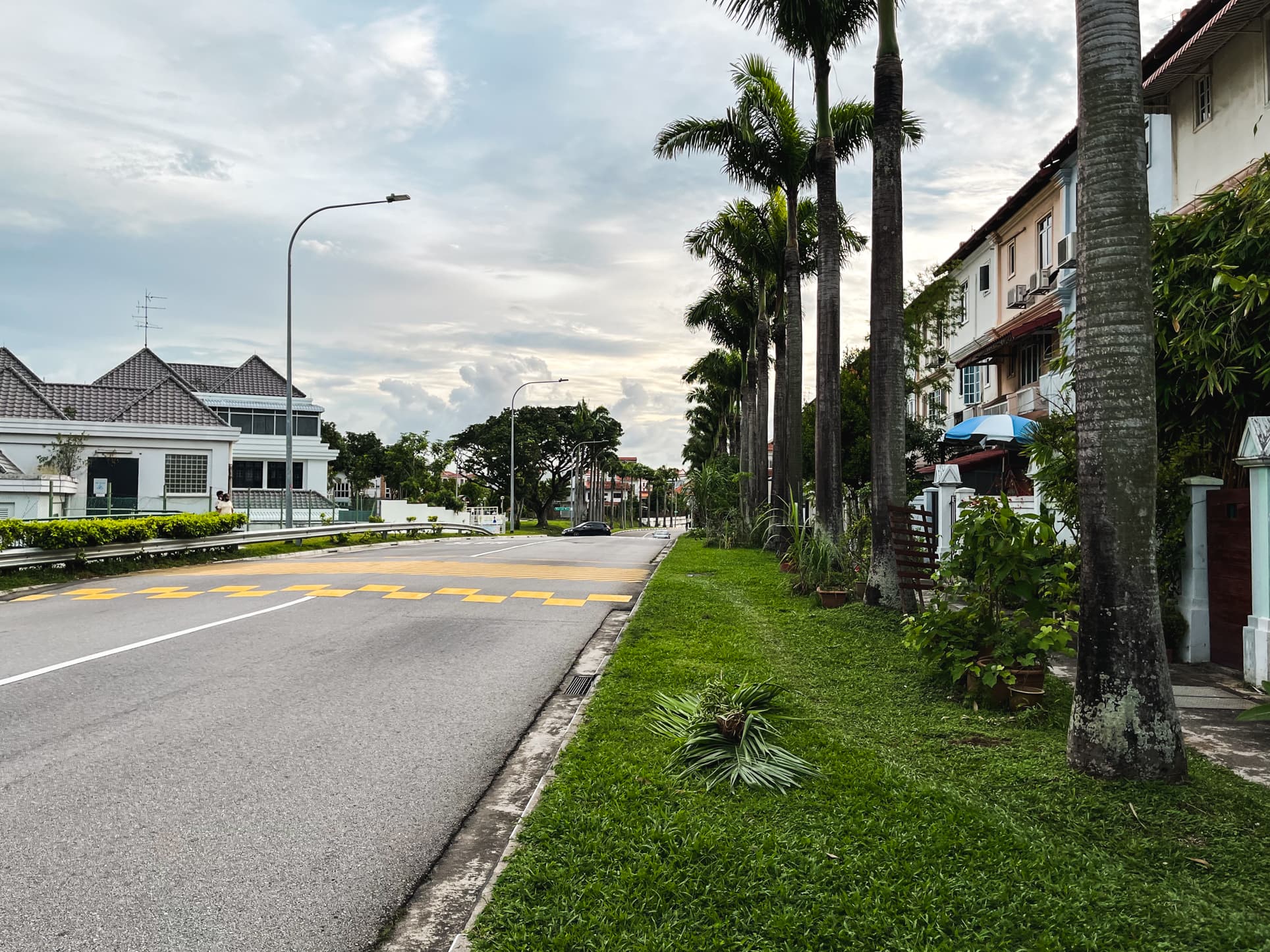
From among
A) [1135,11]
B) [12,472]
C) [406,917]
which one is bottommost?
[406,917]

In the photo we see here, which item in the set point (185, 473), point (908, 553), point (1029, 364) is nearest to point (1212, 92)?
point (908, 553)

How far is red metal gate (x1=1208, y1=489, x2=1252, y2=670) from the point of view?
8.59m

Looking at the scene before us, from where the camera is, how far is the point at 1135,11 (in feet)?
18.1

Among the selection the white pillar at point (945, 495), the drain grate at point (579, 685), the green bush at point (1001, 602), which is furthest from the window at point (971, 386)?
the drain grate at point (579, 685)

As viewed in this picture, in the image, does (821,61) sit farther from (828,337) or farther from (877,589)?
(877,589)

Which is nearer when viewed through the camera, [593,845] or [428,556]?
[593,845]

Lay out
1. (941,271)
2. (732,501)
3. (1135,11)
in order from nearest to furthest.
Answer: (1135,11) → (732,501) → (941,271)

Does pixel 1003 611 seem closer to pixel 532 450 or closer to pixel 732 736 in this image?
pixel 732 736

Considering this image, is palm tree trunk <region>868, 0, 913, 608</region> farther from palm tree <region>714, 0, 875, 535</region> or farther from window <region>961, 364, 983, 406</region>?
window <region>961, 364, 983, 406</region>

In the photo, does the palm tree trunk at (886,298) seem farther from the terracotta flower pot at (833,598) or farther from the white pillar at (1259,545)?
the white pillar at (1259,545)

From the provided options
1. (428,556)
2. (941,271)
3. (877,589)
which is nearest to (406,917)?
(877,589)

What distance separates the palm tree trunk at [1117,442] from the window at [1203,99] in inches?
580

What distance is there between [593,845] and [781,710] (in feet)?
8.60

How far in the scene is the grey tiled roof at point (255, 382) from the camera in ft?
191
